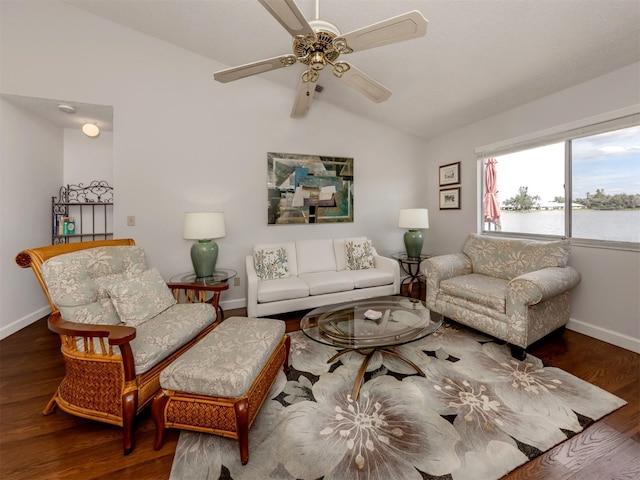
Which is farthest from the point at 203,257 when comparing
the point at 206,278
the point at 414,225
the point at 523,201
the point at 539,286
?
the point at 523,201

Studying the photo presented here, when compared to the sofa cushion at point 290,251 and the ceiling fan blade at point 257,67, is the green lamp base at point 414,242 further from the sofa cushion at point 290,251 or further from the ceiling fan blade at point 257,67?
the ceiling fan blade at point 257,67

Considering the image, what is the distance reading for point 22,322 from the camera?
286 cm

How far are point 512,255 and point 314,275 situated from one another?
2.15 m

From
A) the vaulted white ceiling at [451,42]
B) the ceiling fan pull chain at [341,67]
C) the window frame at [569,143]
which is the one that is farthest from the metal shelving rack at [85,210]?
the window frame at [569,143]

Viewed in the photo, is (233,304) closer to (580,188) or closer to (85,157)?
(85,157)

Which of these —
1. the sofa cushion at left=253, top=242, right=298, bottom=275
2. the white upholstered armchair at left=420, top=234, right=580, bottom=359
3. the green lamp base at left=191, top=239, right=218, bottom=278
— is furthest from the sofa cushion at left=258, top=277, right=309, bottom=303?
the white upholstered armchair at left=420, top=234, right=580, bottom=359

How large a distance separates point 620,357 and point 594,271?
758 mm

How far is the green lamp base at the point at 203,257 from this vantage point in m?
2.99

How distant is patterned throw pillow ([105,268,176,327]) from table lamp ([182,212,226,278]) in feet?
2.57

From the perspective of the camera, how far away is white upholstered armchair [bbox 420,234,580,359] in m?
2.15

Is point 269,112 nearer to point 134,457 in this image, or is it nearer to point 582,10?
point 582,10

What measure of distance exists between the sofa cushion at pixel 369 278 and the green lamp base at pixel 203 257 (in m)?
1.60

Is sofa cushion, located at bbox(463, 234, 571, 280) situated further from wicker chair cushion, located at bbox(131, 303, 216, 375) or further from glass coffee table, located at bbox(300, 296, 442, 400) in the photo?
wicker chair cushion, located at bbox(131, 303, 216, 375)

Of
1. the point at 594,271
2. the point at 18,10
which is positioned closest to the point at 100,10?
the point at 18,10
